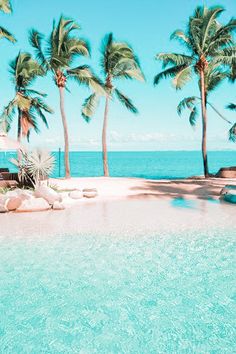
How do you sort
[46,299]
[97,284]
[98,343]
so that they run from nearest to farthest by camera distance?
[98,343] → [46,299] → [97,284]

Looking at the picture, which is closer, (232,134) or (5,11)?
(5,11)

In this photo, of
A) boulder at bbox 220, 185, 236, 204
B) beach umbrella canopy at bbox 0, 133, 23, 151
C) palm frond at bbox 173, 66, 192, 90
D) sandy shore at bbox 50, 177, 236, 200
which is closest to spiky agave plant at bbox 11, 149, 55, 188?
beach umbrella canopy at bbox 0, 133, 23, 151

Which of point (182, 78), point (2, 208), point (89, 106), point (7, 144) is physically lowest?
point (2, 208)

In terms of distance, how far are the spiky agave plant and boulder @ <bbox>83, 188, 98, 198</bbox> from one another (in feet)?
5.48

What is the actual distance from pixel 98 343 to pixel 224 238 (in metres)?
4.92

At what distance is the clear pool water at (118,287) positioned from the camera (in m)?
3.91

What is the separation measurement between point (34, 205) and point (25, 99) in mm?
10113

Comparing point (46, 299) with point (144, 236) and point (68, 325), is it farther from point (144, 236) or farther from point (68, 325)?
point (144, 236)

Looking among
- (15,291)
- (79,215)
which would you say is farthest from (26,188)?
(15,291)

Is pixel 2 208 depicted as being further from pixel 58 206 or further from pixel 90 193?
pixel 90 193

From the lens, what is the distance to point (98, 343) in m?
3.84

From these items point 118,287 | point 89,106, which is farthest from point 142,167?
point 118,287

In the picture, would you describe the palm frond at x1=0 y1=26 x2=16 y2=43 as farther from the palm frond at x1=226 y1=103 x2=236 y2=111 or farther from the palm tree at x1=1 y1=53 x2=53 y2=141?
the palm frond at x1=226 y1=103 x2=236 y2=111

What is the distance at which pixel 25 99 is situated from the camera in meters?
20.1
